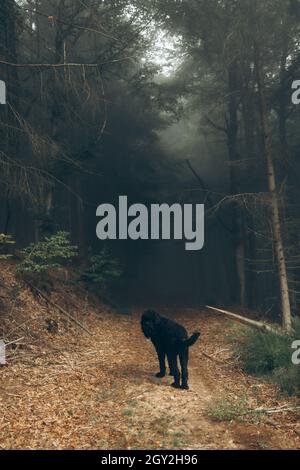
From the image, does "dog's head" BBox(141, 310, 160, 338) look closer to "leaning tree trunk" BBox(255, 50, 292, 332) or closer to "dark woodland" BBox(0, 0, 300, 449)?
"dark woodland" BBox(0, 0, 300, 449)

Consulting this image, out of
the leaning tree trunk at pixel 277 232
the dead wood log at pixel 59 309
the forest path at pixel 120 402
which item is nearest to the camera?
the forest path at pixel 120 402

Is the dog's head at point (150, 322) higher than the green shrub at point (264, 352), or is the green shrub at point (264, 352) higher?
the dog's head at point (150, 322)

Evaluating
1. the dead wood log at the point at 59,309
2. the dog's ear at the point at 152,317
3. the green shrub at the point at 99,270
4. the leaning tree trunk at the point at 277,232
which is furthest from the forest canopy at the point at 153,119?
the dog's ear at the point at 152,317

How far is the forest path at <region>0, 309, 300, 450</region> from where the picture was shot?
Result: 5836 mm

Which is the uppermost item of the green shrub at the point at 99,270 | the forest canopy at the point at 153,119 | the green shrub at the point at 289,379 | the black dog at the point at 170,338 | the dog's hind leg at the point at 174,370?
the forest canopy at the point at 153,119

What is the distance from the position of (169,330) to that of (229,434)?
8.02 feet

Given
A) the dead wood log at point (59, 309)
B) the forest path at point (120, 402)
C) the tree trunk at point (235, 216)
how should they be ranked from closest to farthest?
the forest path at point (120, 402), the dead wood log at point (59, 309), the tree trunk at point (235, 216)

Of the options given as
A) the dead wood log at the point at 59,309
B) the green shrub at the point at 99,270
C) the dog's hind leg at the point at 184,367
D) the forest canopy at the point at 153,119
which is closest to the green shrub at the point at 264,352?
the dog's hind leg at the point at 184,367

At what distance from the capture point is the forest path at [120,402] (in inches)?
230

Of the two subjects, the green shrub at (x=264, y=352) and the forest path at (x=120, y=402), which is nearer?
the forest path at (x=120, y=402)

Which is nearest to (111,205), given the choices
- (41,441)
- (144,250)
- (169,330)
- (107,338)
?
(144,250)

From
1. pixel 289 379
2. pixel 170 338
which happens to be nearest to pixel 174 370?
pixel 170 338

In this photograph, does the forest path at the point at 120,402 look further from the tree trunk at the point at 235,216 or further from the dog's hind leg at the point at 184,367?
the tree trunk at the point at 235,216

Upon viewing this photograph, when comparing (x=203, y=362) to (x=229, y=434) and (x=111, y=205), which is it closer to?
(x=229, y=434)
